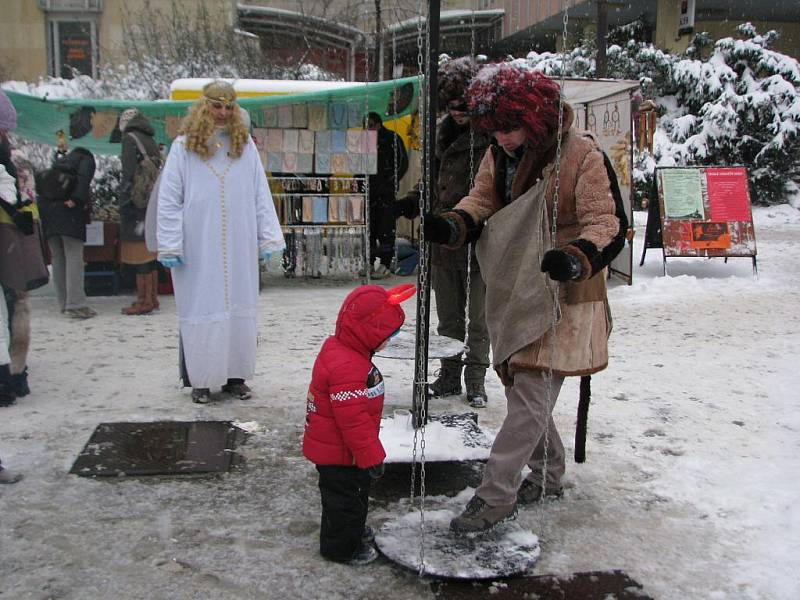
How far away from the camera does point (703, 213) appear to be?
9773 millimetres

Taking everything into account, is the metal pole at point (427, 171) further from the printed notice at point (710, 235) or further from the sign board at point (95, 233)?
the printed notice at point (710, 235)

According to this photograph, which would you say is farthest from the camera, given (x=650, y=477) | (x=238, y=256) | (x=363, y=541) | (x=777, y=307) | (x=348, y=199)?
(x=348, y=199)

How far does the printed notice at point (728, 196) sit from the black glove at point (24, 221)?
769cm

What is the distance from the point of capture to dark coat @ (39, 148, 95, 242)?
776 centimetres

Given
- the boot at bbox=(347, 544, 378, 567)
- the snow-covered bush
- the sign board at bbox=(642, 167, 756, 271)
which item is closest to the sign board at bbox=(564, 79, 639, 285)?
the sign board at bbox=(642, 167, 756, 271)

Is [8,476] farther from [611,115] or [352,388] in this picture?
[611,115]

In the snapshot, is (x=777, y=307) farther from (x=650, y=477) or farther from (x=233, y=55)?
(x=233, y=55)

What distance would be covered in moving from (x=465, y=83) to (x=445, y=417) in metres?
1.85

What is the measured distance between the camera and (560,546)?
10.8ft

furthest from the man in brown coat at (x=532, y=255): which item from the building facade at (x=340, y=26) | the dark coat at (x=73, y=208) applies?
the building facade at (x=340, y=26)

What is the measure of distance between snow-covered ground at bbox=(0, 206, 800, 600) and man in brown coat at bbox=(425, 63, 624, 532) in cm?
46

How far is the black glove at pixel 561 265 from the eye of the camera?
2.91m

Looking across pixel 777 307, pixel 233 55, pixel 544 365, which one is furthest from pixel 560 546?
pixel 233 55

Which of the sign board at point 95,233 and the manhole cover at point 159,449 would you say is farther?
the sign board at point 95,233
